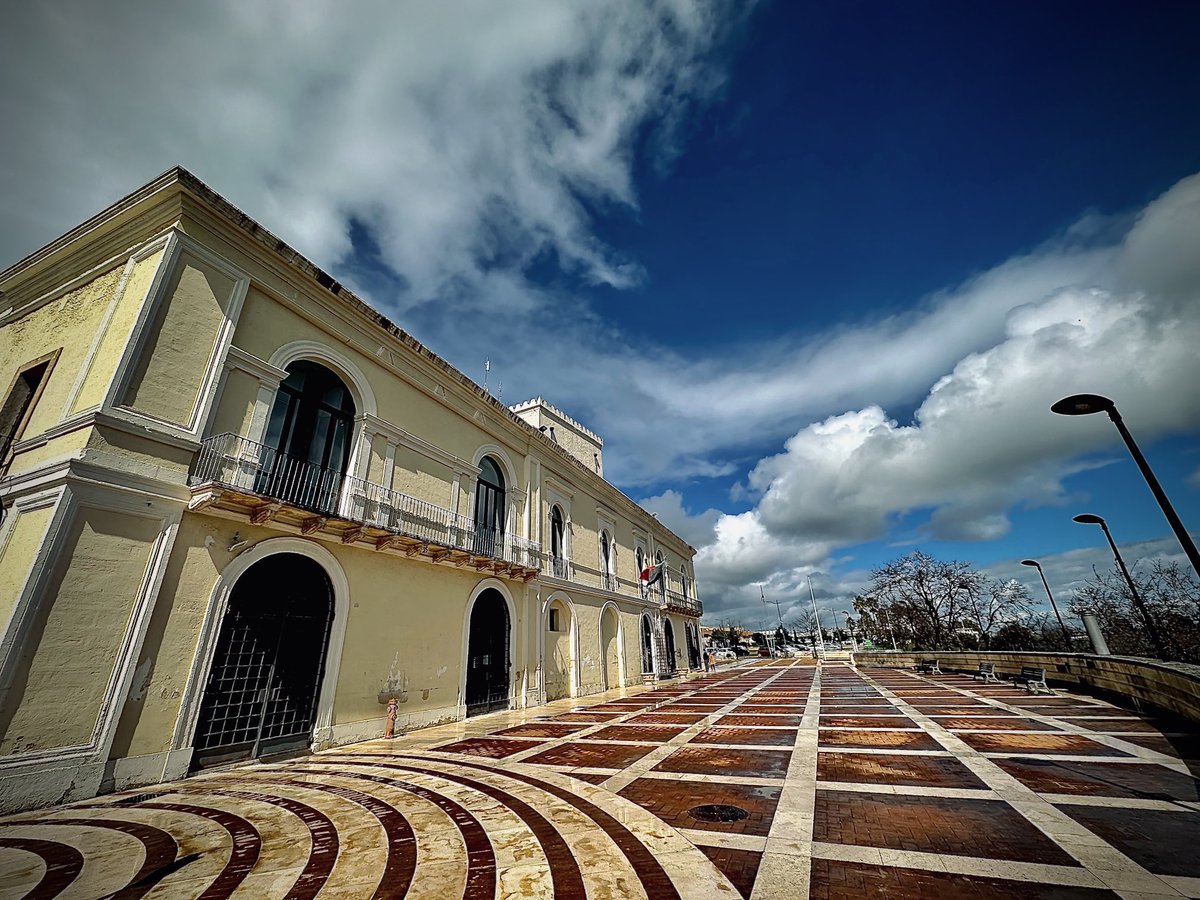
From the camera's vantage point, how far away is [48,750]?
227 inches

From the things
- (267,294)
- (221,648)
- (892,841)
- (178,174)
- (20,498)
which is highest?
(178,174)

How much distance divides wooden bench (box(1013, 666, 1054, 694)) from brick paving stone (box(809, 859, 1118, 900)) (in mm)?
14252

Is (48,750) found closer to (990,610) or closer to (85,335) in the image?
(85,335)

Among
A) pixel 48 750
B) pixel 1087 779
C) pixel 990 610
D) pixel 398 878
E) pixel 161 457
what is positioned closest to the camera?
pixel 398 878

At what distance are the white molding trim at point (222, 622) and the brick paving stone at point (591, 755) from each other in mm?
4246

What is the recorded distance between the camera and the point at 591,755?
7570mm

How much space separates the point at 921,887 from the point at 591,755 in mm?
5295

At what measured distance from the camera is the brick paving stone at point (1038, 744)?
6576 millimetres

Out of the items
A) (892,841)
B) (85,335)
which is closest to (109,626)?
(85,335)

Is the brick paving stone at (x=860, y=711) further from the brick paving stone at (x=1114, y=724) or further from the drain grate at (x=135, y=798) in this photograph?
the drain grate at (x=135, y=798)

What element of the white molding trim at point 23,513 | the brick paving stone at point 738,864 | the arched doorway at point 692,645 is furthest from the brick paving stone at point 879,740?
the arched doorway at point 692,645

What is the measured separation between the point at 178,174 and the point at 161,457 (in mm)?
4862

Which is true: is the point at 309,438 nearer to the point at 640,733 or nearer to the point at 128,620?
the point at 128,620

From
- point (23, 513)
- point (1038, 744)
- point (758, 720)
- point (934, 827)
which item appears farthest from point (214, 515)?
point (1038, 744)
